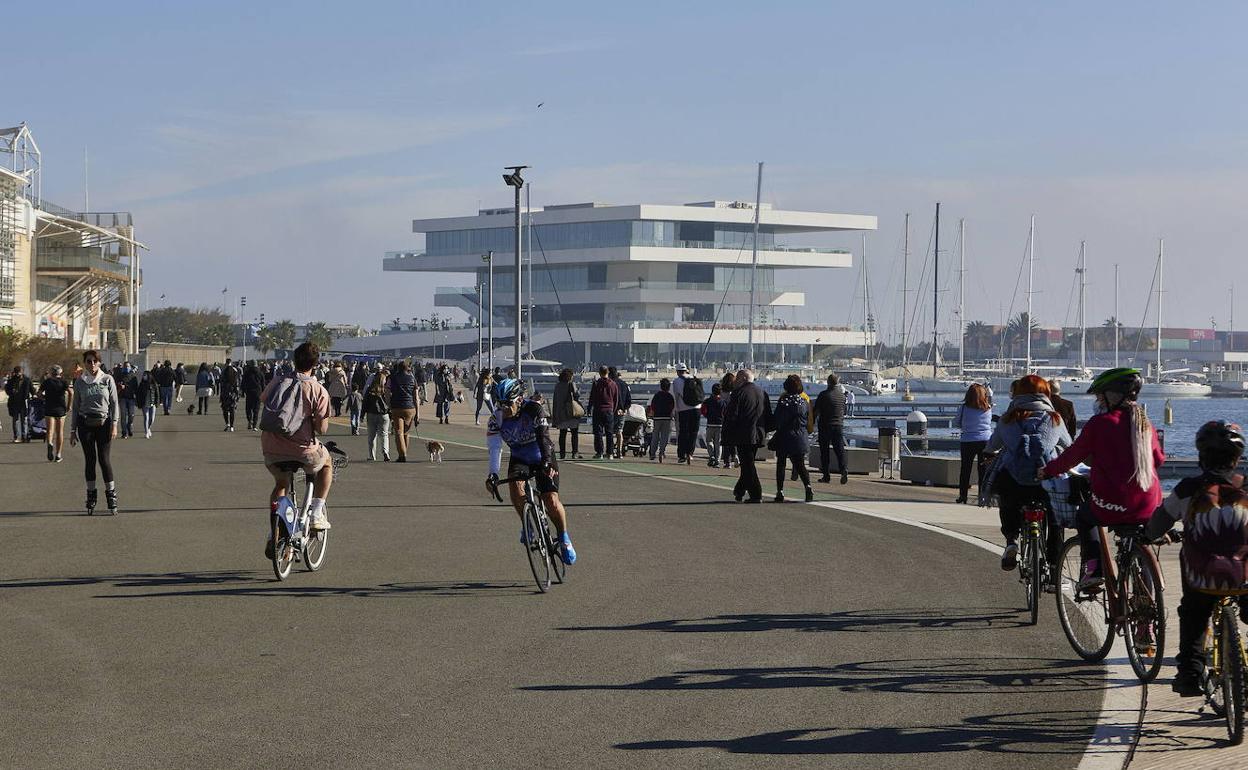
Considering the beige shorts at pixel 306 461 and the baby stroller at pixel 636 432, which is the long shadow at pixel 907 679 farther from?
the baby stroller at pixel 636 432

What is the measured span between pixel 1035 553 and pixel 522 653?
132 inches

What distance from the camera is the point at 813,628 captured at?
9.55m

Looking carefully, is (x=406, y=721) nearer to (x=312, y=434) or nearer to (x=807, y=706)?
(x=807, y=706)

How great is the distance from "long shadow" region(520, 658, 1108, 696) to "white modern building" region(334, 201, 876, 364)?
122m

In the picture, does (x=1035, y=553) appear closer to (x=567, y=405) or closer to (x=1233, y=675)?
(x=1233, y=675)

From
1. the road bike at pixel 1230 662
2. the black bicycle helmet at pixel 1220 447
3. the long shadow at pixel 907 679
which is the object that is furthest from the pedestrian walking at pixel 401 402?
the road bike at pixel 1230 662

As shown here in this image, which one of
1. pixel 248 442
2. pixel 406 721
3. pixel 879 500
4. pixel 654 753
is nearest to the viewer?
pixel 654 753

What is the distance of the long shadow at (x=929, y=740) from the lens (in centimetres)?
654

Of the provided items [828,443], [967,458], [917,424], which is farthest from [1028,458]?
[917,424]

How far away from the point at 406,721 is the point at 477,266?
139 m

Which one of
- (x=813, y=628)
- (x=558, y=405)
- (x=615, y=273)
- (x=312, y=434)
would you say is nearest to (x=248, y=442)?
(x=558, y=405)

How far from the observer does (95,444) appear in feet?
53.7

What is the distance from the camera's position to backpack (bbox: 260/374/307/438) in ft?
37.3

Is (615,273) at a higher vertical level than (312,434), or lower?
higher
